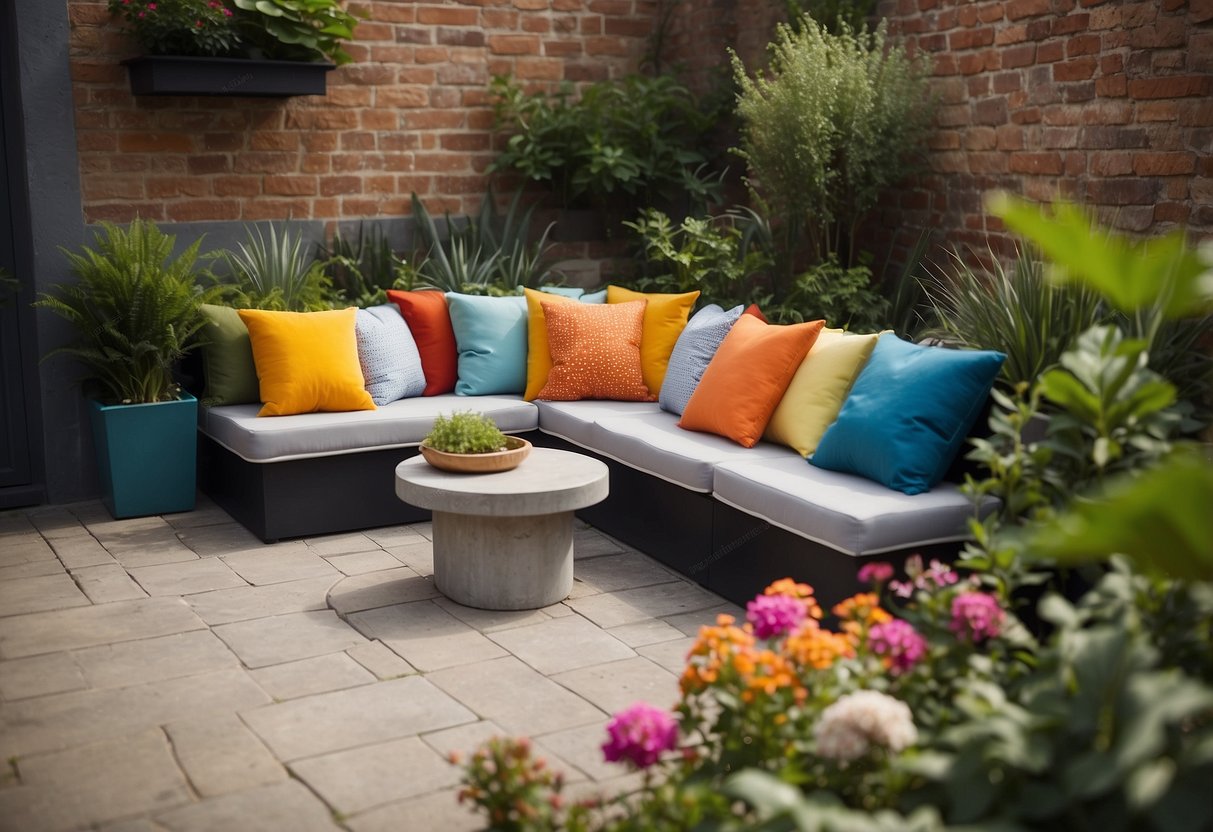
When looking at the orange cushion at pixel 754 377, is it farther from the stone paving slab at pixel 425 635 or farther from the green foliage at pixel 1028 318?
the stone paving slab at pixel 425 635

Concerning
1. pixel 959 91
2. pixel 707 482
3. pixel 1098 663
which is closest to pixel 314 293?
pixel 707 482

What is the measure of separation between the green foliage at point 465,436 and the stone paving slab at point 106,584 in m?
1.21

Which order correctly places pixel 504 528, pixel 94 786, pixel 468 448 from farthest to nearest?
pixel 468 448 → pixel 504 528 → pixel 94 786

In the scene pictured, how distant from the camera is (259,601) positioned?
4.21 m

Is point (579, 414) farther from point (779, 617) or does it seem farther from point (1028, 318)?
point (779, 617)

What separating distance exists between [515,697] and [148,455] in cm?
258

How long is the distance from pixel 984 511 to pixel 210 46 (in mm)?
3912

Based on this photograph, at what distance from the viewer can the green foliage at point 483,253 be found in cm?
609

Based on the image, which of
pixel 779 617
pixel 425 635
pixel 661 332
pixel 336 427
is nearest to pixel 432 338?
pixel 336 427

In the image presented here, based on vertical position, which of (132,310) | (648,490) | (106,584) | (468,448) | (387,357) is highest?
(132,310)

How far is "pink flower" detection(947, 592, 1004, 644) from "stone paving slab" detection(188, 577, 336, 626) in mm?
2442

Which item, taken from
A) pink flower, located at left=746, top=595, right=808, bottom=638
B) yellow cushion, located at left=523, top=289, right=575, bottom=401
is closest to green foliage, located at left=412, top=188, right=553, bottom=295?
yellow cushion, located at left=523, top=289, right=575, bottom=401

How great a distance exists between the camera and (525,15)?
6.55 meters

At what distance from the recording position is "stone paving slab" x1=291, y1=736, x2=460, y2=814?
2842 millimetres
